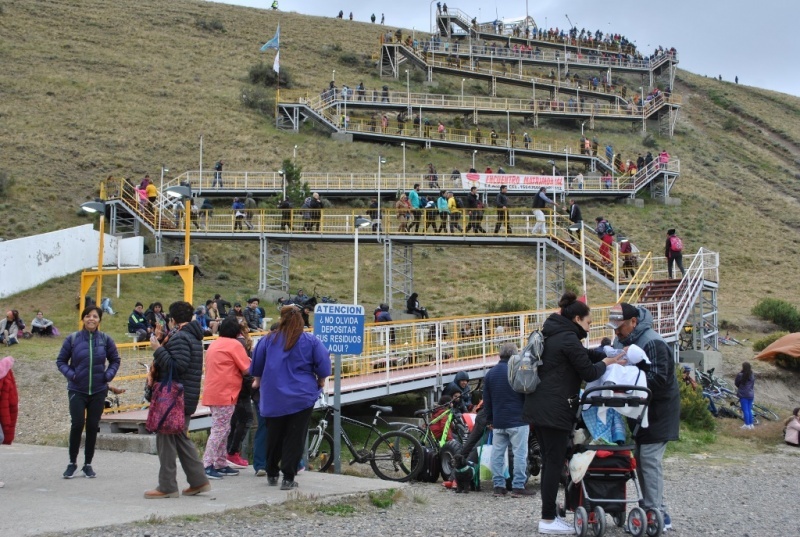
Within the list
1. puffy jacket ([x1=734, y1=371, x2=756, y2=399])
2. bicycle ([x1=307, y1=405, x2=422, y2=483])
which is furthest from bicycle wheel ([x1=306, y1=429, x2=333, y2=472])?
puffy jacket ([x1=734, y1=371, x2=756, y2=399])

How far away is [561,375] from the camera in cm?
770

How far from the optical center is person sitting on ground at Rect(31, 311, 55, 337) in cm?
2378

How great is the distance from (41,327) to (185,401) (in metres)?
16.8

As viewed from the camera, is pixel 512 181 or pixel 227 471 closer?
pixel 227 471

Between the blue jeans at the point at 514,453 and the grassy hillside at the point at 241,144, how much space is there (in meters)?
20.4

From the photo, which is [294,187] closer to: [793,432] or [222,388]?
[793,432]

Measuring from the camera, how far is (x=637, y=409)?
7.63 metres

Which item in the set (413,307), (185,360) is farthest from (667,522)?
(413,307)

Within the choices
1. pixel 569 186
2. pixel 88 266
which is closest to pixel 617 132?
pixel 569 186

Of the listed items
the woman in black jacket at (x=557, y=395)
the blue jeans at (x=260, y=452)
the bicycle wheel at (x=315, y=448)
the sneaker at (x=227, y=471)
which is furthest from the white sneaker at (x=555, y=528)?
the bicycle wheel at (x=315, y=448)

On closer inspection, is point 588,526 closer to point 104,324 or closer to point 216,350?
point 216,350

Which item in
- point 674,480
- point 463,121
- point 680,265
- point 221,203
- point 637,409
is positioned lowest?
point 674,480

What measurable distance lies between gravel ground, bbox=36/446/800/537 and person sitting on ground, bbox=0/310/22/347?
1421 centimetres

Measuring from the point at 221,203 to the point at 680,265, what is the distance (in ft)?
80.5
